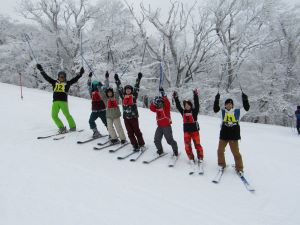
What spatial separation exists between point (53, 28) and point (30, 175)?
76.5ft

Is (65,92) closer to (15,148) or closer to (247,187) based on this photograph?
(15,148)

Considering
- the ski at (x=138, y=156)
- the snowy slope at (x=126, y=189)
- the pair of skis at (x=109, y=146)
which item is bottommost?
the snowy slope at (x=126, y=189)

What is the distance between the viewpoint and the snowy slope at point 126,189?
3982 millimetres

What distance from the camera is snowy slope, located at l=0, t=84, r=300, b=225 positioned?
13.1 ft

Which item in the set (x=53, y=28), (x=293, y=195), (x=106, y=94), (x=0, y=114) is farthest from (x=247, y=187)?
(x=53, y=28)

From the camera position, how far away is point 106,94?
7008 millimetres

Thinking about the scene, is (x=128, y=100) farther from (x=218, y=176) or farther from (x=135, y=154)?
(x=218, y=176)

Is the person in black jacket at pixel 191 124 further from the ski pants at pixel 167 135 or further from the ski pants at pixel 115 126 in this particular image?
the ski pants at pixel 115 126

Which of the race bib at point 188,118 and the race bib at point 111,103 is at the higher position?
the race bib at point 111,103

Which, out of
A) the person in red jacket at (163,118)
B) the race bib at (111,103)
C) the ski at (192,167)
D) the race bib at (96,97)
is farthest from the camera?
the race bib at (96,97)

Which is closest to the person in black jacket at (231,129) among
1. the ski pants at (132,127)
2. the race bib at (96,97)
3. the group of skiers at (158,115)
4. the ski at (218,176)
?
the group of skiers at (158,115)

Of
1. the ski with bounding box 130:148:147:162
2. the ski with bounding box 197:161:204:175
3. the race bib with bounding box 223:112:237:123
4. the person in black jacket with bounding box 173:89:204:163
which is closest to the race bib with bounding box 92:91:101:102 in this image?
the ski with bounding box 130:148:147:162

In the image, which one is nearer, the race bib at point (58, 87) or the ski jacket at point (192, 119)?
the ski jacket at point (192, 119)

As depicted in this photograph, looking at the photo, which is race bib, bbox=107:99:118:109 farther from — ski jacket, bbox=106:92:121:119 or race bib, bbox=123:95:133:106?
race bib, bbox=123:95:133:106
